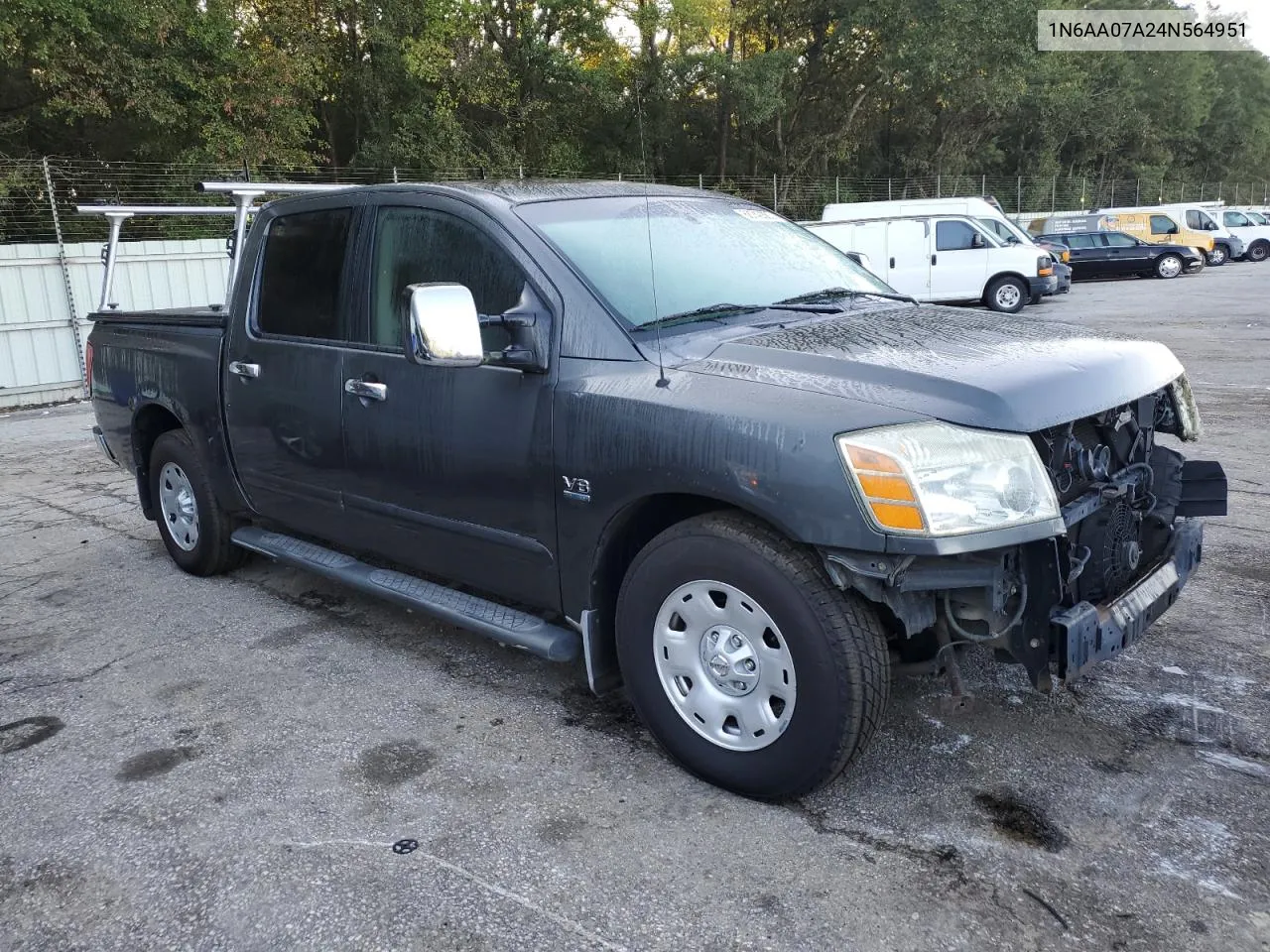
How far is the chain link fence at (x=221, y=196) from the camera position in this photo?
14.0 m

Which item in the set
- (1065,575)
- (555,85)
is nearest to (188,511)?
(1065,575)

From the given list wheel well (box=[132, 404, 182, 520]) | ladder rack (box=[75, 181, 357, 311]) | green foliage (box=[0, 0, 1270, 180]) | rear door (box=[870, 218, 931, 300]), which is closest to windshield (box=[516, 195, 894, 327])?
ladder rack (box=[75, 181, 357, 311])

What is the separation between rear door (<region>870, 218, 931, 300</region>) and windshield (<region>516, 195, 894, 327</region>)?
16196 millimetres

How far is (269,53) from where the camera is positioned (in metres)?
22.2

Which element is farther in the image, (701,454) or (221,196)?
(221,196)

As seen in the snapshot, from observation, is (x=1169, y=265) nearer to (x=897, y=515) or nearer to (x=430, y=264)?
(x=430, y=264)

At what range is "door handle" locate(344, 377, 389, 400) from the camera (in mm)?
3865

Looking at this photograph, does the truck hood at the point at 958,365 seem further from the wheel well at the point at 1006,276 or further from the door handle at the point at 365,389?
the wheel well at the point at 1006,276

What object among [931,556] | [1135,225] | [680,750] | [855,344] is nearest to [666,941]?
[680,750]

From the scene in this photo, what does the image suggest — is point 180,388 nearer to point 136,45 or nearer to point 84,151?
point 136,45

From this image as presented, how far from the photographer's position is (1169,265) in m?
26.8

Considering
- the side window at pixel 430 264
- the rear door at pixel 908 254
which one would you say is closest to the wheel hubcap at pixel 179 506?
the side window at pixel 430 264

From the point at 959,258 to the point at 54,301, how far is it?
15.0 metres

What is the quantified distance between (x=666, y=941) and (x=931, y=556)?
114 centimetres
